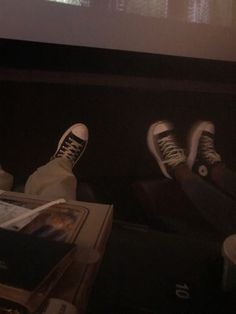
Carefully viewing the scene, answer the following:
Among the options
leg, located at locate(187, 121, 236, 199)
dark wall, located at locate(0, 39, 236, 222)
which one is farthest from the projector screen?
leg, located at locate(187, 121, 236, 199)

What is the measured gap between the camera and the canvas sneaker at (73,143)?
45.3 inches

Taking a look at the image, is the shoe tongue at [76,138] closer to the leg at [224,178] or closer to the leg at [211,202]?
the leg at [211,202]

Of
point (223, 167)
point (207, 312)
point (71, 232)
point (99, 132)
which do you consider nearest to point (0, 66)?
point (99, 132)

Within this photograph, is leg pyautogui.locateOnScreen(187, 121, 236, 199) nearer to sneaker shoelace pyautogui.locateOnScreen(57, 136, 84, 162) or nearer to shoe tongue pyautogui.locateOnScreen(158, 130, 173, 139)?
shoe tongue pyautogui.locateOnScreen(158, 130, 173, 139)

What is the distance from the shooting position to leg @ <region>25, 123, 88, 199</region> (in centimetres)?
91

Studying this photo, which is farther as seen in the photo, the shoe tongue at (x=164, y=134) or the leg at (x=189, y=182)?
the shoe tongue at (x=164, y=134)

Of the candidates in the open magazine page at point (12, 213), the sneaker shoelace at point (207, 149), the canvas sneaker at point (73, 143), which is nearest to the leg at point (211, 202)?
the sneaker shoelace at point (207, 149)

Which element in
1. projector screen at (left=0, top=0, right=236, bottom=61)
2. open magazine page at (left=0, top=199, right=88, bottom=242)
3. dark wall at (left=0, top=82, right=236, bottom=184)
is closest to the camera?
open magazine page at (left=0, top=199, right=88, bottom=242)

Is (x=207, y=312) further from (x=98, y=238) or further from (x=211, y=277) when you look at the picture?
(x=98, y=238)

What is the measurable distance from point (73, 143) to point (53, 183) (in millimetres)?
269

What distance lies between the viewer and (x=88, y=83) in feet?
3.74

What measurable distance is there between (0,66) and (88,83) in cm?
34

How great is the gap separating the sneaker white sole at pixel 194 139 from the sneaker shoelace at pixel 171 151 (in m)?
0.03

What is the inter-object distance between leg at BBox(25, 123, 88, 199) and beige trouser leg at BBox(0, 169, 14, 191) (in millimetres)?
119
